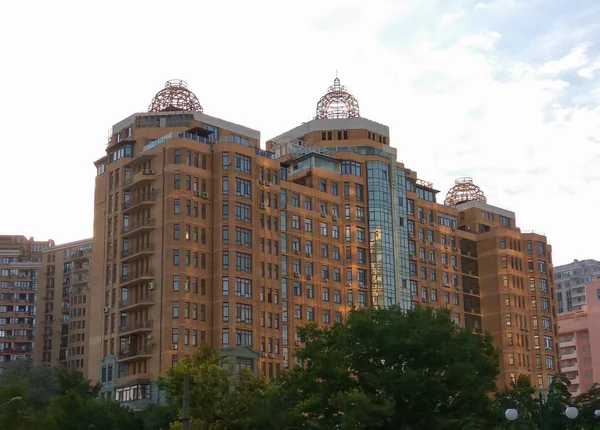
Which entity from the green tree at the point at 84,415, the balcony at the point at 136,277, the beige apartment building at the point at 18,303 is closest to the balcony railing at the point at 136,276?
the balcony at the point at 136,277

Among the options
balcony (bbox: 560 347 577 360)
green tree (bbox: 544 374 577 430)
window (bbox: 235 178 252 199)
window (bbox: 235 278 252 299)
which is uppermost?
window (bbox: 235 178 252 199)

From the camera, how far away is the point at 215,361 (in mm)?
59875

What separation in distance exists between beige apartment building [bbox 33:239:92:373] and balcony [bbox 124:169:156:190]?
5709 cm

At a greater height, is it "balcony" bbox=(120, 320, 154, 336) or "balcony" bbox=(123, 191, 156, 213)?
"balcony" bbox=(123, 191, 156, 213)

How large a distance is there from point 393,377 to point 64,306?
11331 cm

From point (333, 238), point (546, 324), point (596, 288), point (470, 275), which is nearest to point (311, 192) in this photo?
point (333, 238)

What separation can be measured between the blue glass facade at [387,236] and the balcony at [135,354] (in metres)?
26.8

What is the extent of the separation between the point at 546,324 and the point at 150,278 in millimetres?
56415

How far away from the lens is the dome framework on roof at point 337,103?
110731 mm

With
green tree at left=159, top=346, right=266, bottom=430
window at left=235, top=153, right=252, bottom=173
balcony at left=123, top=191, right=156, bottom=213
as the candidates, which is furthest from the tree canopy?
window at left=235, top=153, right=252, bottom=173

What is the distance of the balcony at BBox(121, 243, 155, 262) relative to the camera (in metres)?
92.1

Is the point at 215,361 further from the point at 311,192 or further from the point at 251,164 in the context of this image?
the point at 311,192

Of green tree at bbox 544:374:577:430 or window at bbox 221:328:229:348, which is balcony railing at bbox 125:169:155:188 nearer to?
window at bbox 221:328:229:348

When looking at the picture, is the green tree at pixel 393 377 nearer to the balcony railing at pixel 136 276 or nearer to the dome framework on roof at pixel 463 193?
the balcony railing at pixel 136 276
